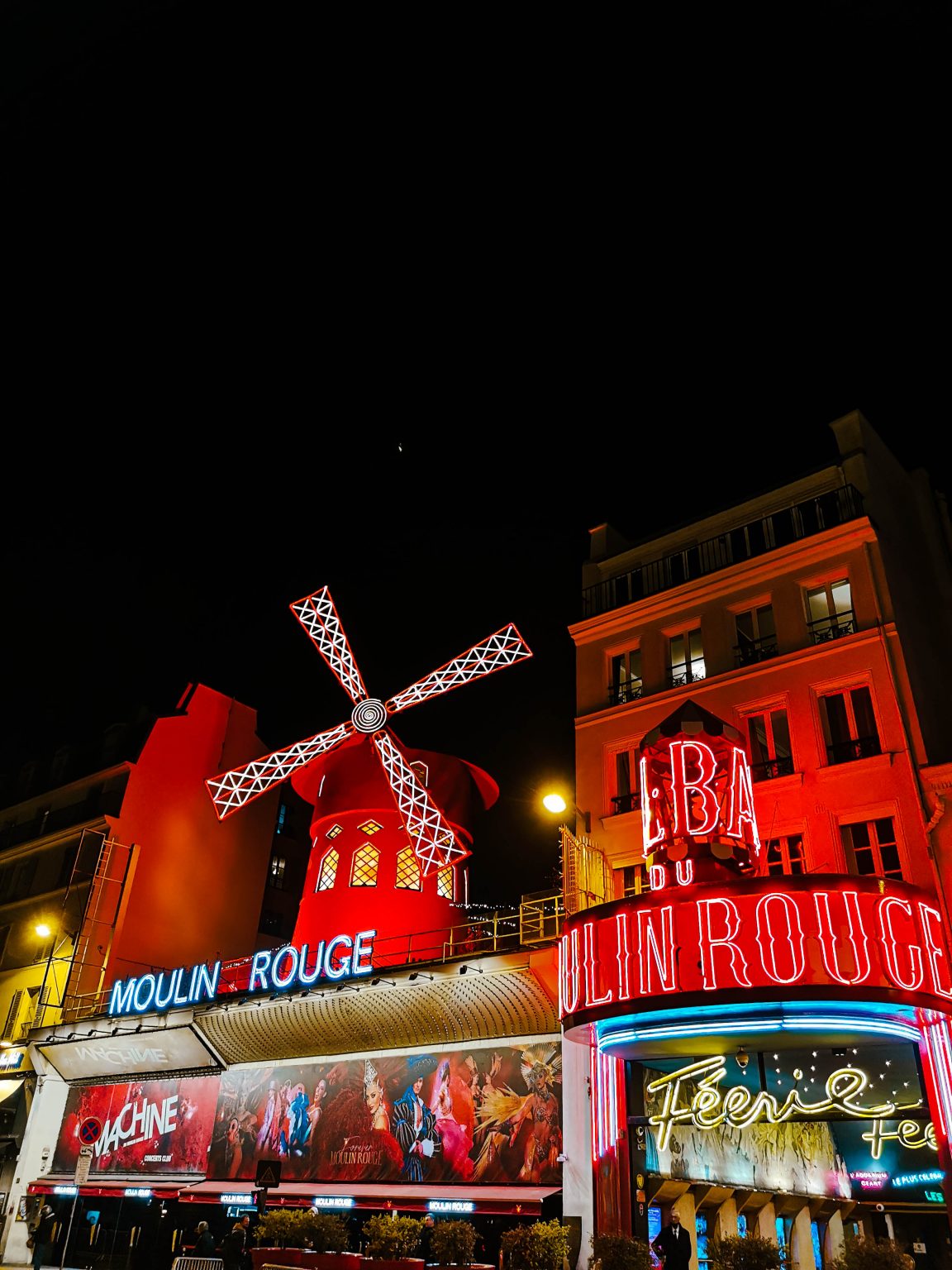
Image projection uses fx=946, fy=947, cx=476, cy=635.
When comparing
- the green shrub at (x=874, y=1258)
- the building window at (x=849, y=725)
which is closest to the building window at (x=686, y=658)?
the building window at (x=849, y=725)

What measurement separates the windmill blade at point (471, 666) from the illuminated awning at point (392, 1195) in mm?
9838

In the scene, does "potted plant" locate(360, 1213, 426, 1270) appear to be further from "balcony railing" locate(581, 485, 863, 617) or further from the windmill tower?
"balcony railing" locate(581, 485, 863, 617)

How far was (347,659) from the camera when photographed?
23328mm

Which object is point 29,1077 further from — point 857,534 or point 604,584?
point 857,534

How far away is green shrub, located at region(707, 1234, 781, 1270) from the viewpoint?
1002 centimetres

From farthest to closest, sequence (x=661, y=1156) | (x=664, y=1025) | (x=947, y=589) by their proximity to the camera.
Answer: (x=947, y=589) < (x=661, y=1156) < (x=664, y=1025)

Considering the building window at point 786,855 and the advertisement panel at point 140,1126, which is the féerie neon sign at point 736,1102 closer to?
the building window at point 786,855

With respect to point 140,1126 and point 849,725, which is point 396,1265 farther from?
point 140,1126

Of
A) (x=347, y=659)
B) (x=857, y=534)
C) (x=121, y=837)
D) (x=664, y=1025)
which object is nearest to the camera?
(x=664, y=1025)

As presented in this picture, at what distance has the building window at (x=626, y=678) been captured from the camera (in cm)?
1728

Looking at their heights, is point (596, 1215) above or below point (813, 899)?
below

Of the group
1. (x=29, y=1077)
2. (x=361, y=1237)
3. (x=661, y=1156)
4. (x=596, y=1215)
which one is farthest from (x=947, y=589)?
(x=29, y=1077)

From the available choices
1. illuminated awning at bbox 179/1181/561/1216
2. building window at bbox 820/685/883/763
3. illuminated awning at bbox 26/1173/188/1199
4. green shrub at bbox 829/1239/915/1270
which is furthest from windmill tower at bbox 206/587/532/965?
green shrub at bbox 829/1239/915/1270

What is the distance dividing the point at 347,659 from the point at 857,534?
494 inches
